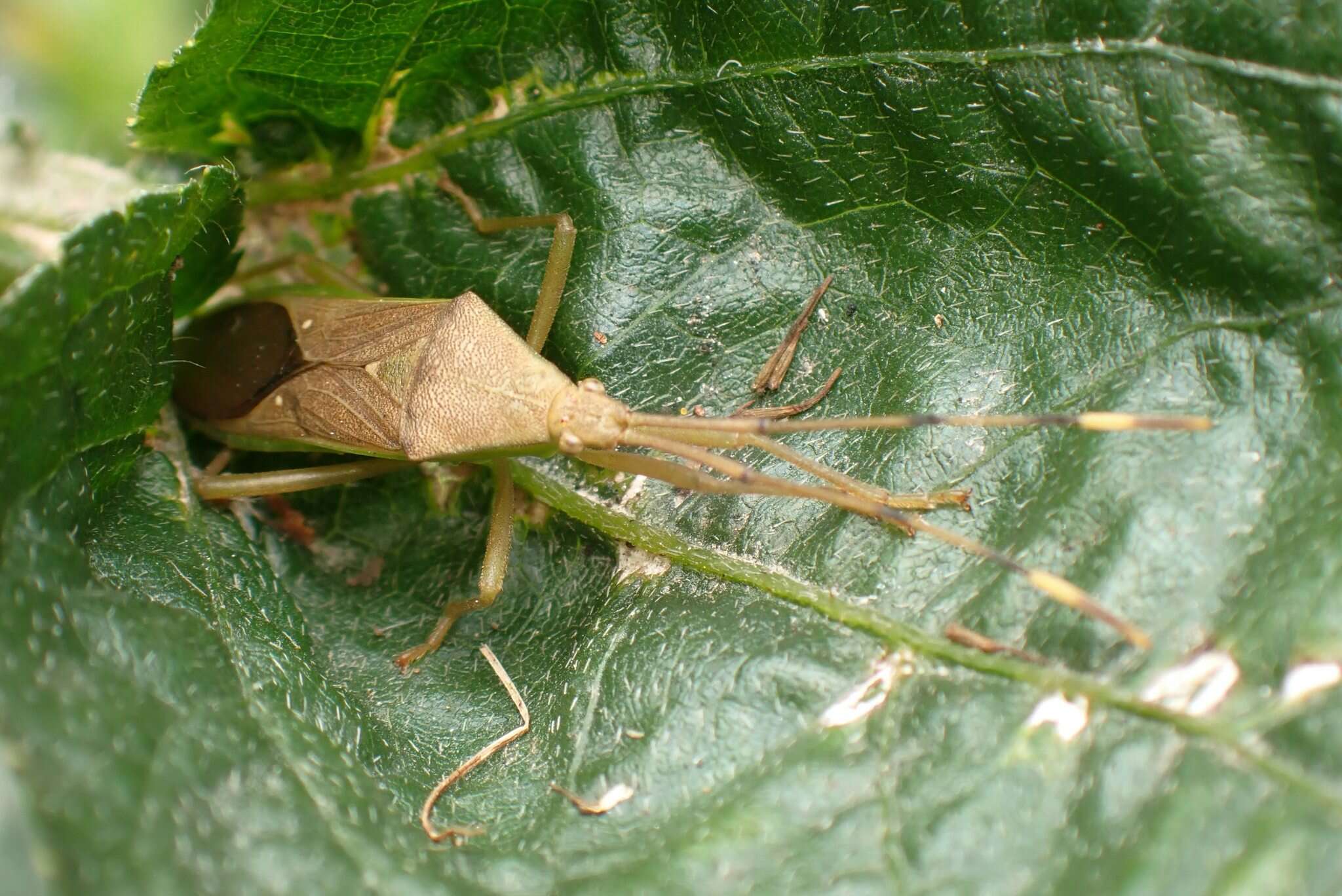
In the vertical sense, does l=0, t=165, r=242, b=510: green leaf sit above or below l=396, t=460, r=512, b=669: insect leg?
above

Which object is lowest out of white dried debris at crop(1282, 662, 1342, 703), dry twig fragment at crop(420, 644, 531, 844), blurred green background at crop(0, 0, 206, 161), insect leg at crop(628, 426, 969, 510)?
dry twig fragment at crop(420, 644, 531, 844)

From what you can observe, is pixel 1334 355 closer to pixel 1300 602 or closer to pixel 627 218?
pixel 1300 602

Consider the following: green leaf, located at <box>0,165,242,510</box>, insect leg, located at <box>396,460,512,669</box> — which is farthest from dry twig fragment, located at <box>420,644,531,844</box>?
green leaf, located at <box>0,165,242,510</box>

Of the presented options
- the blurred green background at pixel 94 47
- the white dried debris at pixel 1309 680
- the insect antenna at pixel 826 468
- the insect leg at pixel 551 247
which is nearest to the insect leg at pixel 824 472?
the insect antenna at pixel 826 468

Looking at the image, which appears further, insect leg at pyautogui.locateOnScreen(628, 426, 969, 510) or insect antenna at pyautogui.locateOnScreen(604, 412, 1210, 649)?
insect leg at pyautogui.locateOnScreen(628, 426, 969, 510)

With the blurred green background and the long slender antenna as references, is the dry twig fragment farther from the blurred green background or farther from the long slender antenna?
the blurred green background

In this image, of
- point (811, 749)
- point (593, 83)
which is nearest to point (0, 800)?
point (811, 749)

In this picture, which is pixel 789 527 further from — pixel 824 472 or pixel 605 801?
pixel 605 801

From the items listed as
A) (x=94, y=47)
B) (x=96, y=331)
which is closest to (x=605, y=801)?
(x=96, y=331)
